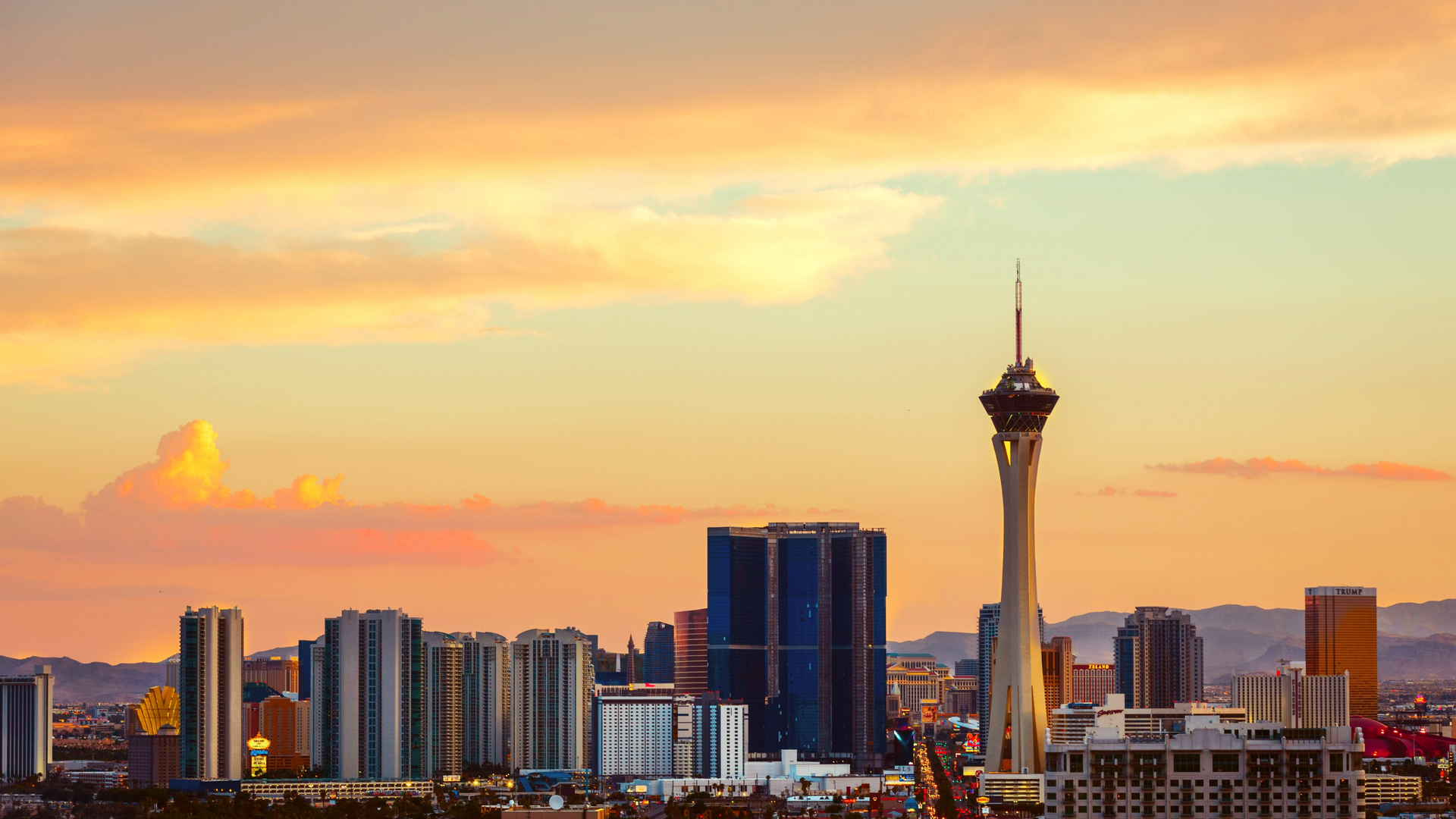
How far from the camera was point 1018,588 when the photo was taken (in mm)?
184250

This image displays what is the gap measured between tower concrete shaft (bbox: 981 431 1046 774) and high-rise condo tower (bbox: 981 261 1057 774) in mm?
64

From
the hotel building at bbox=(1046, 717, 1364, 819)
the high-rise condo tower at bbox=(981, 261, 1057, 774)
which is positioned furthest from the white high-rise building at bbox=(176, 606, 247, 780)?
the hotel building at bbox=(1046, 717, 1364, 819)

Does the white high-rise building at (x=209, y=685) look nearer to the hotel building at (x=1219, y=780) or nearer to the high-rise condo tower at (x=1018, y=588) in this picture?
the high-rise condo tower at (x=1018, y=588)

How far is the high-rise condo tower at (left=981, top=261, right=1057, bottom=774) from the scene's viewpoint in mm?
184000

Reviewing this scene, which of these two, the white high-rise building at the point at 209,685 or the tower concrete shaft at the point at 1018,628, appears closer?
the tower concrete shaft at the point at 1018,628

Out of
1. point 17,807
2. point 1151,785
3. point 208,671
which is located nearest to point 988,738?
point 208,671

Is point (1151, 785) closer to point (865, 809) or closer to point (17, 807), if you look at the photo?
point (865, 809)

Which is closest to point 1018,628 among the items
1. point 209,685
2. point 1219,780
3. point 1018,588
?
point 1018,588

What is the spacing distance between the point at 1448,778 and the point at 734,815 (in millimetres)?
75914

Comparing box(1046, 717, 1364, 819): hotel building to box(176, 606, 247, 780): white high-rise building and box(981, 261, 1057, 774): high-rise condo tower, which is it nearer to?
box(981, 261, 1057, 774): high-rise condo tower

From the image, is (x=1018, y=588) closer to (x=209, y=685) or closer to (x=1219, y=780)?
(x=209, y=685)

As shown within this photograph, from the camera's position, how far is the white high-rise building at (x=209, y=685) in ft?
642

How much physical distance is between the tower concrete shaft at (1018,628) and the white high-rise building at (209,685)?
224 feet

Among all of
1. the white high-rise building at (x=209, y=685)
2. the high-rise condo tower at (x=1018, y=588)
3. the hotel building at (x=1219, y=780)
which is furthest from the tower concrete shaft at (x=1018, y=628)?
the hotel building at (x=1219, y=780)
